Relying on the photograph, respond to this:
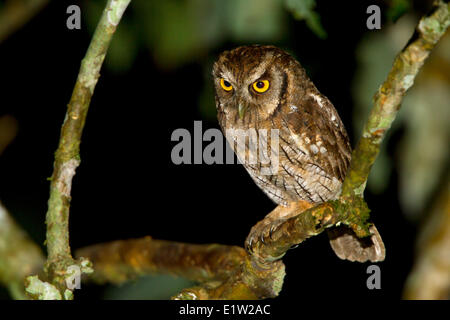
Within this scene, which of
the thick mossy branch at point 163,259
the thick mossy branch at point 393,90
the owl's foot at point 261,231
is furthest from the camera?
the thick mossy branch at point 163,259

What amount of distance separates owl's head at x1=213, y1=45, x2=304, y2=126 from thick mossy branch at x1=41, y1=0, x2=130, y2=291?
1106mm

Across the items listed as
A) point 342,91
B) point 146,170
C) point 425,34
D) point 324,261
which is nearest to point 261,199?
point 324,261

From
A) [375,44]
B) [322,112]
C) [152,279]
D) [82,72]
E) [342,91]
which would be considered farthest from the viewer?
[342,91]

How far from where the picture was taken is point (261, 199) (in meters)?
6.61

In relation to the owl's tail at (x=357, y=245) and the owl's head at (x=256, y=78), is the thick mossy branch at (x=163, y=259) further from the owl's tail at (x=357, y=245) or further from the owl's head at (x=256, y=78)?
the owl's head at (x=256, y=78)

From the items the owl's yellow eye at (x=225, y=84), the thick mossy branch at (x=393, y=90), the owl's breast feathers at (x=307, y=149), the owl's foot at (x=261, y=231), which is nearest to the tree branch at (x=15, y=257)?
the owl's foot at (x=261, y=231)

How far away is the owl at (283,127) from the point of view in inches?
112

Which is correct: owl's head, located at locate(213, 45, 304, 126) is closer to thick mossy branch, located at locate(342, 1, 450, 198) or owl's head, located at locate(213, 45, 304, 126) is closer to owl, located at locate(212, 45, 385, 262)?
owl, located at locate(212, 45, 385, 262)

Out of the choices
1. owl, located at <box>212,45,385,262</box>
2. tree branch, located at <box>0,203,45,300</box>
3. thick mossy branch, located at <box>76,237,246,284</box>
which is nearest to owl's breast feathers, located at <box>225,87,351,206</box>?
owl, located at <box>212,45,385,262</box>

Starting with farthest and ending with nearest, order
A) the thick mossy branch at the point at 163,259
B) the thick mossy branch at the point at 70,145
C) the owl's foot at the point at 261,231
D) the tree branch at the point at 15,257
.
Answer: the thick mossy branch at the point at 163,259 → the tree branch at the point at 15,257 → the owl's foot at the point at 261,231 → the thick mossy branch at the point at 70,145

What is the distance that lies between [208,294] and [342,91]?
3010 mm

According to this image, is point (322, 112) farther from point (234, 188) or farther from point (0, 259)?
point (234, 188)

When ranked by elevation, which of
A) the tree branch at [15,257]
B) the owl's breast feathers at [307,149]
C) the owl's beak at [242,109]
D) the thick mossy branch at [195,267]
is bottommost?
the thick mossy branch at [195,267]

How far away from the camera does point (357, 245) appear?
3.02 meters
